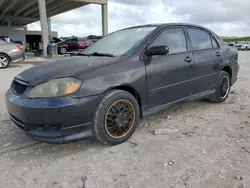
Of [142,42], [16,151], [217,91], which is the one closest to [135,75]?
[142,42]

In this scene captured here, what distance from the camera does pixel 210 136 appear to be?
3143 mm

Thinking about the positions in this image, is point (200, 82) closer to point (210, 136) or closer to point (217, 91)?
point (217, 91)

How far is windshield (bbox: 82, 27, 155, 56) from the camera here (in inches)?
129

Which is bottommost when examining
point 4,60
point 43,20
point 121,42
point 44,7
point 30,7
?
point 4,60

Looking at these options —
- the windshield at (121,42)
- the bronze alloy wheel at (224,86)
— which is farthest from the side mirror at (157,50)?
the bronze alloy wheel at (224,86)

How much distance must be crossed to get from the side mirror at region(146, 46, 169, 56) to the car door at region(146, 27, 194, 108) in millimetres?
101

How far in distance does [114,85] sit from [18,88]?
1.18m

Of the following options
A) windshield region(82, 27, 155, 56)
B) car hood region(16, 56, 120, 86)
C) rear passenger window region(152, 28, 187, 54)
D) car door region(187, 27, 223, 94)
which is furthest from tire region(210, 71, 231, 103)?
car hood region(16, 56, 120, 86)

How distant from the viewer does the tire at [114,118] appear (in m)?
2.70

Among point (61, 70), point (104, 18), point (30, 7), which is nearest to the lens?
point (61, 70)

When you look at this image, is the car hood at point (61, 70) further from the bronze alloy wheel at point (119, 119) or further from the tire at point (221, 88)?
the tire at point (221, 88)

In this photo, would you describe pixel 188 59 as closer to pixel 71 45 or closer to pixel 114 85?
pixel 114 85

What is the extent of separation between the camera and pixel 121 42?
139 inches

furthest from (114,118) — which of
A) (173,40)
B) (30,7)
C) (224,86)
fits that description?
(30,7)
